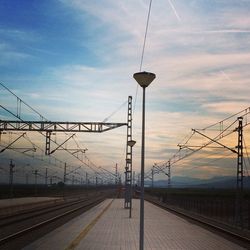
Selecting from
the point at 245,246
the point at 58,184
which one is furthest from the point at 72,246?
the point at 58,184

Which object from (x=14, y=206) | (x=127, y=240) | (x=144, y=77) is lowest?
(x=127, y=240)

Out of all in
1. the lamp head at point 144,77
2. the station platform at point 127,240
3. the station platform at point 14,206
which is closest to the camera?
the lamp head at point 144,77

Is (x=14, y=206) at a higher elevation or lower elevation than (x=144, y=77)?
lower

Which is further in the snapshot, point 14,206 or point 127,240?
point 14,206

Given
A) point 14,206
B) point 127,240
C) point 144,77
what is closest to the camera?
point 144,77

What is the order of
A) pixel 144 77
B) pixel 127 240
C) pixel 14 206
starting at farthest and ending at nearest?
1. pixel 14 206
2. pixel 127 240
3. pixel 144 77

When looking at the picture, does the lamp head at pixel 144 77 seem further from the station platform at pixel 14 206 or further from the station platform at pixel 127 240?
the station platform at pixel 14 206

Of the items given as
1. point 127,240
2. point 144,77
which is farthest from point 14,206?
point 144,77

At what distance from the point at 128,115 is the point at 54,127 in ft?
22.9

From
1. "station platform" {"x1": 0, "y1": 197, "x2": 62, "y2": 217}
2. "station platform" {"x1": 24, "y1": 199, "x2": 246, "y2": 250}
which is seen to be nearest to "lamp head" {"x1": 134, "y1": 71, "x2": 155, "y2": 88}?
"station platform" {"x1": 24, "y1": 199, "x2": 246, "y2": 250}

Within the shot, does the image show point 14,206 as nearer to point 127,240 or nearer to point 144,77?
point 127,240

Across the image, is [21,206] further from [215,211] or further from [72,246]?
[72,246]

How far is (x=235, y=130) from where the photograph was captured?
33.5m

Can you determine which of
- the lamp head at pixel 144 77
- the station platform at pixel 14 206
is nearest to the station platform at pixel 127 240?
the lamp head at pixel 144 77
